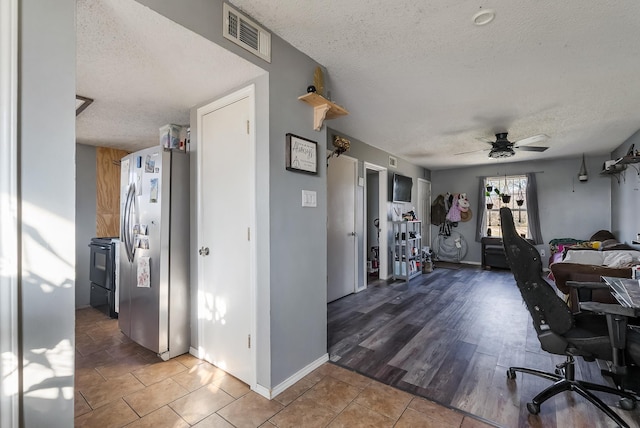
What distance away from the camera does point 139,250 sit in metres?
2.52

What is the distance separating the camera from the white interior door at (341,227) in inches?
153

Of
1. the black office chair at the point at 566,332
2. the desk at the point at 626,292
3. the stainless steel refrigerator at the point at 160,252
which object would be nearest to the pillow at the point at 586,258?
the desk at the point at 626,292

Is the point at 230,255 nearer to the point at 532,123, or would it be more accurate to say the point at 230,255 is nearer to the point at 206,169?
the point at 206,169

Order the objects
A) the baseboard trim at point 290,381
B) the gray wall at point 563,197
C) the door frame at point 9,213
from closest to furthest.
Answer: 1. the door frame at point 9,213
2. the baseboard trim at point 290,381
3. the gray wall at point 563,197

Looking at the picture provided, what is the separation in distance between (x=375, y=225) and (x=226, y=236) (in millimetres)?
3975

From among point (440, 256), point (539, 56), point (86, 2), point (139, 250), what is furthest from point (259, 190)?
point (440, 256)

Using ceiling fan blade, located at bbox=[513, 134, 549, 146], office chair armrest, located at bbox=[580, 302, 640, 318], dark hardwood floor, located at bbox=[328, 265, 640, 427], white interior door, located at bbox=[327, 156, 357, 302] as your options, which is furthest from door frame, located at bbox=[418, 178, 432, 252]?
office chair armrest, located at bbox=[580, 302, 640, 318]

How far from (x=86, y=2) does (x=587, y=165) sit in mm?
7618

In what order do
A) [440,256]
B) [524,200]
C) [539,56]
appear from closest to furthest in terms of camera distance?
[539,56] < [524,200] < [440,256]

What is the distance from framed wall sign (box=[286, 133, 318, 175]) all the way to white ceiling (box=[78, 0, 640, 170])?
393mm

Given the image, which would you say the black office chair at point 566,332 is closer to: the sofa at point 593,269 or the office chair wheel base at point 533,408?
the office chair wheel base at point 533,408

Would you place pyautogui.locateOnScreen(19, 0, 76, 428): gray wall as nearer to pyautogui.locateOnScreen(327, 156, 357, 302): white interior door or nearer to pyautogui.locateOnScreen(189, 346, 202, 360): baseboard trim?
pyautogui.locateOnScreen(189, 346, 202, 360): baseboard trim

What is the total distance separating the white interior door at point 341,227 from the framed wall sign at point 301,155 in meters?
1.66

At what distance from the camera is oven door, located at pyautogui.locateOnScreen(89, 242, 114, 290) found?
334cm
